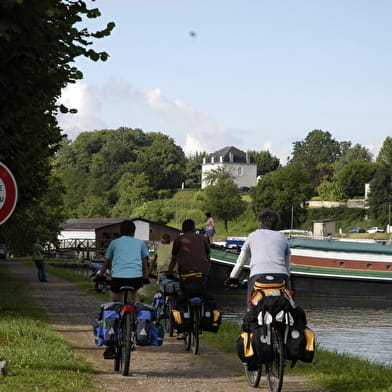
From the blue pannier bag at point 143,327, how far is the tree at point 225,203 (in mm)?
116913

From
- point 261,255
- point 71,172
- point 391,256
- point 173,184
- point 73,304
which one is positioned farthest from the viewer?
point 173,184

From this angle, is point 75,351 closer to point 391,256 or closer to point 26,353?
point 26,353

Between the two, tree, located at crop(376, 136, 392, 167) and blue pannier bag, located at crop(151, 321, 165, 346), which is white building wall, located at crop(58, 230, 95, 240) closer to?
blue pannier bag, located at crop(151, 321, 165, 346)

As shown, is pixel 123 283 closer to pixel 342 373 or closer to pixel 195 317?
pixel 195 317

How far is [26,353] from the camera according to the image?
11.2 metres

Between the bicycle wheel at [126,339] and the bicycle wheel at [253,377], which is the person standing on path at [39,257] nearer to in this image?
the bicycle wheel at [126,339]

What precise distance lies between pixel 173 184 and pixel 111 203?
1493 centimetres

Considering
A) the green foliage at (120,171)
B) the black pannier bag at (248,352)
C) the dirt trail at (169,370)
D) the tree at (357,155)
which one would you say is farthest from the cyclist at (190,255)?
the tree at (357,155)

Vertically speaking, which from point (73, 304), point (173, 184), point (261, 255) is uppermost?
point (173, 184)

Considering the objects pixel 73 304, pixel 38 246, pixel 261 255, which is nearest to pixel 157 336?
pixel 261 255

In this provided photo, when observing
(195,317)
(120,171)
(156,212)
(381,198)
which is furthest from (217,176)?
(195,317)

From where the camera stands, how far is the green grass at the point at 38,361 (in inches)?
360

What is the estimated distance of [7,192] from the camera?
9484 millimetres

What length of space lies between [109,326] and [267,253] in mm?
2264
